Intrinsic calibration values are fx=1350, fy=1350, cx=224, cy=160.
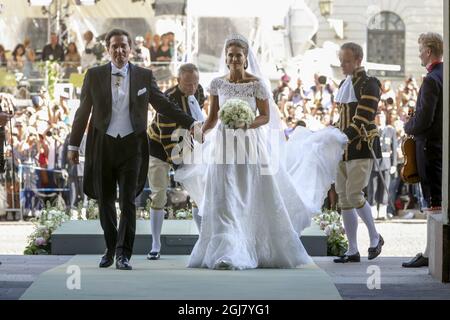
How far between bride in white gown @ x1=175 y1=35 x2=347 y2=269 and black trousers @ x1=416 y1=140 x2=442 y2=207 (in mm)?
1178

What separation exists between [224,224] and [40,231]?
341cm

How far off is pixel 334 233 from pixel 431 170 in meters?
2.60

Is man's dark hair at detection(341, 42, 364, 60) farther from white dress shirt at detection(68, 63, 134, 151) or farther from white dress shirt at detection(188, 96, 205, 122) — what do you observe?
white dress shirt at detection(68, 63, 134, 151)

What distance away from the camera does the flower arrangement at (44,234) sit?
48.8 ft

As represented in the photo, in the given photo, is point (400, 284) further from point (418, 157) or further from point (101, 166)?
point (101, 166)

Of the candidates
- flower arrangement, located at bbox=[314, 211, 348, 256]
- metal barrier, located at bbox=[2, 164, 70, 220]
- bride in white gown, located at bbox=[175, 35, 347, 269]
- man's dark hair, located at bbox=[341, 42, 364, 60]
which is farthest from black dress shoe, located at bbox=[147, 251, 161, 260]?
metal barrier, located at bbox=[2, 164, 70, 220]

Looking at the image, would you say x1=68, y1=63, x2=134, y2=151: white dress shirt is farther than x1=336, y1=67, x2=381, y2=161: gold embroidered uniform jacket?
No

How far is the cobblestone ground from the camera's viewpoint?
18.4 m

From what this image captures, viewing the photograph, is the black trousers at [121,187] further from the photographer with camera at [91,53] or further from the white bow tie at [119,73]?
the photographer with camera at [91,53]

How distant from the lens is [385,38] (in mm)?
49906

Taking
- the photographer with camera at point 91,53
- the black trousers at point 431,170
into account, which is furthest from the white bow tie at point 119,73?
the photographer with camera at point 91,53

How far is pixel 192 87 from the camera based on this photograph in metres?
13.8

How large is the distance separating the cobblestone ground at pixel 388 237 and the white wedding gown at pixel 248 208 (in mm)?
4783

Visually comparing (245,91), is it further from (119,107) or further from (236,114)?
(119,107)
